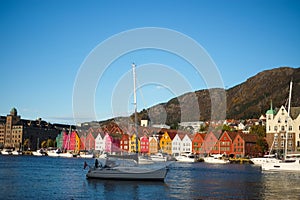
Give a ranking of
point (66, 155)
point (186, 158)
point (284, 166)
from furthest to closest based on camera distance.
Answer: point (66, 155), point (186, 158), point (284, 166)

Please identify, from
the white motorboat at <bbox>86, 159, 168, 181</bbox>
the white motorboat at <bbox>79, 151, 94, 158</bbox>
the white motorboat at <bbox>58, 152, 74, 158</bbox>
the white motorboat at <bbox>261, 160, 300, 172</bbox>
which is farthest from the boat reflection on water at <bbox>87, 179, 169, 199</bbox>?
the white motorboat at <bbox>58, 152, 74, 158</bbox>

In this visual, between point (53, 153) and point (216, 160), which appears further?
point (53, 153)

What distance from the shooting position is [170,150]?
144250 mm

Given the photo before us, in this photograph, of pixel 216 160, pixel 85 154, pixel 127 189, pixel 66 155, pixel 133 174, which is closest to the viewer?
pixel 127 189

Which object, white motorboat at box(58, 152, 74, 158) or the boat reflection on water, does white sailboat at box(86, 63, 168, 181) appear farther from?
white motorboat at box(58, 152, 74, 158)

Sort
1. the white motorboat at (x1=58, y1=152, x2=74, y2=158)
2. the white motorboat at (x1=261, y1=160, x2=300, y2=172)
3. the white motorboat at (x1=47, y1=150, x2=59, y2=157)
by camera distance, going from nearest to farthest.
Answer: the white motorboat at (x1=261, y1=160, x2=300, y2=172) < the white motorboat at (x1=58, y1=152, x2=74, y2=158) < the white motorboat at (x1=47, y1=150, x2=59, y2=157)

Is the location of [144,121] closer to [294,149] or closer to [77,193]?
[294,149]

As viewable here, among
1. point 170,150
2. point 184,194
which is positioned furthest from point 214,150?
point 184,194

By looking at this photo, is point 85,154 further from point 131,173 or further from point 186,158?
point 131,173

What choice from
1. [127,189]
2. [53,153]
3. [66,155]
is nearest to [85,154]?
[66,155]

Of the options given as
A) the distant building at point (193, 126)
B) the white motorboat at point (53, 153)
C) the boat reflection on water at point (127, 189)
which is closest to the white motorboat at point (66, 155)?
the white motorboat at point (53, 153)

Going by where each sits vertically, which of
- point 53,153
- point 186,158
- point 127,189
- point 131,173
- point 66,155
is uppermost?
point 131,173

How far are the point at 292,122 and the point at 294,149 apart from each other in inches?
320

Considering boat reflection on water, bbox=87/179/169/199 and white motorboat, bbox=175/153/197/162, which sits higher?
boat reflection on water, bbox=87/179/169/199
